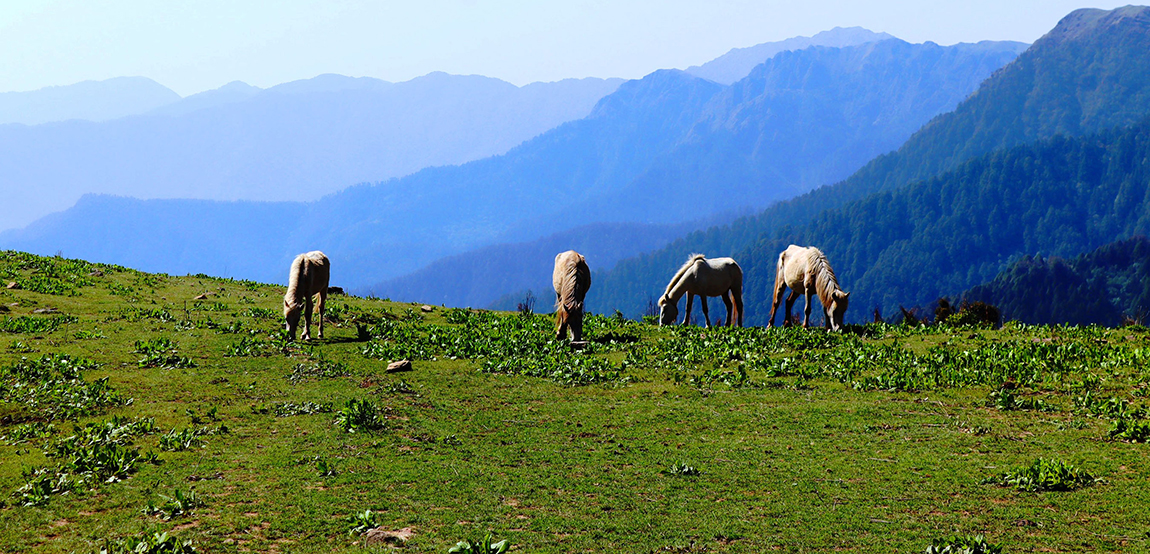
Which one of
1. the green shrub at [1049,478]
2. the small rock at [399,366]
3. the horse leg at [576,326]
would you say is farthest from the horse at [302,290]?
the green shrub at [1049,478]

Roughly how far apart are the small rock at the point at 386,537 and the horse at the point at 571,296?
49.4 ft

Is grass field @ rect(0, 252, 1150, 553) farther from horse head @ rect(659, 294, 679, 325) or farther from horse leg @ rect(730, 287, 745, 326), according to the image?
horse leg @ rect(730, 287, 745, 326)

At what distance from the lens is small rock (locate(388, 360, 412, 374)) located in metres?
21.5

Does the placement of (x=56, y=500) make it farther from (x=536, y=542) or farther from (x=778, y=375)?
(x=778, y=375)


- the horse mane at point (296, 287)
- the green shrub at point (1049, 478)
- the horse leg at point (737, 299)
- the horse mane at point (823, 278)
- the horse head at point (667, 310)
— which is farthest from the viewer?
the horse leg at point (737, 299)

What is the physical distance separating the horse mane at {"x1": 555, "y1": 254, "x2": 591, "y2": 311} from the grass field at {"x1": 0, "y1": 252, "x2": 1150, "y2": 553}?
4.91ft

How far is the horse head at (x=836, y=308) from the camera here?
2653cm

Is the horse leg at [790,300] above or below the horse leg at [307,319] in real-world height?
above

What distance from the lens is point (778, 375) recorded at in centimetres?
1978

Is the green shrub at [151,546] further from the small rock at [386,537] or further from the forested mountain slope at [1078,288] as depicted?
the forested mountain slope at [1078,288]

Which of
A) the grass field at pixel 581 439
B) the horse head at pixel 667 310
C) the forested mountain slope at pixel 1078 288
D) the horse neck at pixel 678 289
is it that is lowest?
the grass field at pixel 581 439

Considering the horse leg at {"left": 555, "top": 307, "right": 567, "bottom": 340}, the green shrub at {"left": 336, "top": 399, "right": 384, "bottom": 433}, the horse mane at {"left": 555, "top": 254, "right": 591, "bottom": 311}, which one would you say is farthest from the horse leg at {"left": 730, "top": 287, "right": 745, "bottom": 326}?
the green shrub at {"left": 336, "top": 399, "right": 384, "bottom": 433}

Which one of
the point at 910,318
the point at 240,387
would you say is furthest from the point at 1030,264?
the point at 240,387

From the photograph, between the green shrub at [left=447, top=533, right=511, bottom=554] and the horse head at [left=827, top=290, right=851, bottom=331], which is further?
the horse head at [left=827, top=290, right=851, bottom=331]
